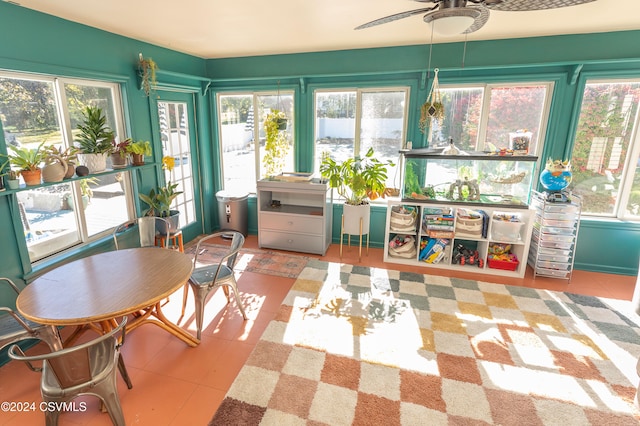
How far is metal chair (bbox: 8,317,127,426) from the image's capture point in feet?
5.14

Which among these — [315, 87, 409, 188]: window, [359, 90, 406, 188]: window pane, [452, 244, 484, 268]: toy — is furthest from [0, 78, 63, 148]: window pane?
→ [452, 244, 484, 268]: toy

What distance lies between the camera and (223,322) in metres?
2.86

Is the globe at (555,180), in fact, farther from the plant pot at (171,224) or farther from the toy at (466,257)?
the plant pot at (171,224)

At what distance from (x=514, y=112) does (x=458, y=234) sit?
1.61 metres

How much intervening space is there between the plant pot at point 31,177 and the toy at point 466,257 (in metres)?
4.18

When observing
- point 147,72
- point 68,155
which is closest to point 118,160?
point 68,155

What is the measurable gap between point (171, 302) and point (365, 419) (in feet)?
7.16

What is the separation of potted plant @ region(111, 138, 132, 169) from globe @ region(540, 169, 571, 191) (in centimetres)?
442

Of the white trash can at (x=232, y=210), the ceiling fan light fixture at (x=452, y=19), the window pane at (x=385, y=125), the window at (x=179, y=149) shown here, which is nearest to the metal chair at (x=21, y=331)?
the window at (x=179, y=149)

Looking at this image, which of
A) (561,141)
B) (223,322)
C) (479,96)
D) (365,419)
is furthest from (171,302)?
(561,141)

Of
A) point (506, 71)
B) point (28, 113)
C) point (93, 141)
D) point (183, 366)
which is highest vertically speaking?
point (506, 71)

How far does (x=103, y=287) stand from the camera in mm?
2049

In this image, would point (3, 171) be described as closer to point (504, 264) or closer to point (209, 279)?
point (209, 279)

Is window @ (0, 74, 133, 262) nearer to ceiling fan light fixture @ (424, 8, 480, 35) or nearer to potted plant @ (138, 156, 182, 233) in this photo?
potted plant @ (138, 156, 182, 233)
